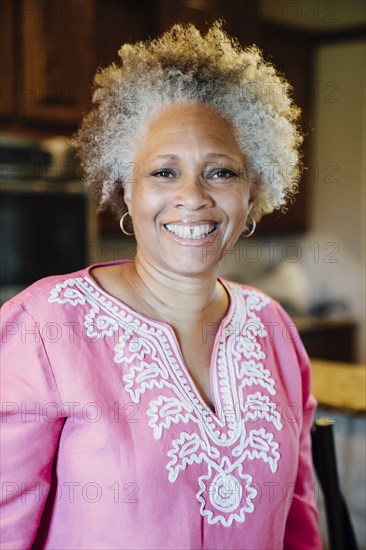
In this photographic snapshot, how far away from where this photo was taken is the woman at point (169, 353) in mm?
1076

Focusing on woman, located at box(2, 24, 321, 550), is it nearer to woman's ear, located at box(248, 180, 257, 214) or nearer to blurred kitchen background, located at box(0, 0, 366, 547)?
woman's ear, located at box(248, 180, 257, 214)

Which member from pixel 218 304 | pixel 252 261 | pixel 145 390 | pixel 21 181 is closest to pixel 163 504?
pixel 145 390

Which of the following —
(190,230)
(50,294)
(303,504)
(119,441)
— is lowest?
(303,504)

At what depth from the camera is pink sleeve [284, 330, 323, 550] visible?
144cm

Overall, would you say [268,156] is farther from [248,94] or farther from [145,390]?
[145,390]

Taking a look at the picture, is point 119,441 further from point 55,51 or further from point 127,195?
point 55,51

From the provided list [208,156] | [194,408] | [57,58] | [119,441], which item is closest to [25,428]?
[119,441]

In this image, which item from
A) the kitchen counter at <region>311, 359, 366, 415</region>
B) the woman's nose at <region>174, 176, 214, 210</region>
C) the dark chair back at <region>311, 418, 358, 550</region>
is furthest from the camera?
the kitchen counter at <region>311, 359, 366, 415</region>

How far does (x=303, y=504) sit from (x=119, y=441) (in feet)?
1.78

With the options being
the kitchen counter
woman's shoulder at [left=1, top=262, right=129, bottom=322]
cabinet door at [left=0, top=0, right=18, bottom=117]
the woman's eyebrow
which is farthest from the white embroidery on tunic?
cabinet door at [left=0, top=0, right=18, bottom=117]

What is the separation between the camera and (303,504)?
1438 millimetres

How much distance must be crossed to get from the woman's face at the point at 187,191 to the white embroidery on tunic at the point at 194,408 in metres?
0.13

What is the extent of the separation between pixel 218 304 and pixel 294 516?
1.53ft

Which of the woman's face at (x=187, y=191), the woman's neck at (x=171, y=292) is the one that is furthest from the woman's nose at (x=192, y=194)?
the woman's neck at (x=171, y=292)
